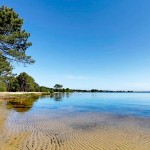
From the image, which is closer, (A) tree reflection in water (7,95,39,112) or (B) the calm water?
(A) tree reflection in water (7,95,39,112)

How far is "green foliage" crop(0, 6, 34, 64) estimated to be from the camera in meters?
22.2

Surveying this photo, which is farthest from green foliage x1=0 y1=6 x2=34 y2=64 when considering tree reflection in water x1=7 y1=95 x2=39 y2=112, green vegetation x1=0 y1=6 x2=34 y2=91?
tree reflection in water x1=7 y1=95 x2=39 y2=112

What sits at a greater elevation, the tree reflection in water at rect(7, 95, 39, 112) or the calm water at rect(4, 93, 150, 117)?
the tree reflection in water at rect(7, 95, 39, 112)

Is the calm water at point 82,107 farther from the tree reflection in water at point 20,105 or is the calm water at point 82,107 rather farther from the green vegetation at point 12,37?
the green vegetation at point 12,37

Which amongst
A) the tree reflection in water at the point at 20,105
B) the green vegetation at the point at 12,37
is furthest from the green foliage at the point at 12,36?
the tree reflection in water at the point at 20,105

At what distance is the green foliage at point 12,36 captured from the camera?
22.2 m

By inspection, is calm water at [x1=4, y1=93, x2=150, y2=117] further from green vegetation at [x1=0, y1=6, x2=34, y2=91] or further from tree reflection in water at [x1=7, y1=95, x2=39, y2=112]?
green vegetation at [x1=0, y1=6, x2=34, y2=91]

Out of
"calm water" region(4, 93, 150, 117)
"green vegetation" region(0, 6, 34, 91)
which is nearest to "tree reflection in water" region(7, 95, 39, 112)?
"calm water" region(4, 93, 150, 117)

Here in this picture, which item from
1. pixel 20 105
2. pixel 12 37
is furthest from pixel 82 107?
pixel 12 37

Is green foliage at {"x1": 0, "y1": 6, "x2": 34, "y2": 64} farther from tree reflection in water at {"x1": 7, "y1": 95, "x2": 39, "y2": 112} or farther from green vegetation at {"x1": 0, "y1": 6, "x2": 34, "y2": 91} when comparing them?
tree reflection in water at {"x1": 7, "y1": 95, "x2": 39, "y2": 112}

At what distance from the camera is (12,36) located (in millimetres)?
22844

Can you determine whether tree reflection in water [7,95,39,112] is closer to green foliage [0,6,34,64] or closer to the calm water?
the calm water

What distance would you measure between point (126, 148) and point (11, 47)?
2142cm

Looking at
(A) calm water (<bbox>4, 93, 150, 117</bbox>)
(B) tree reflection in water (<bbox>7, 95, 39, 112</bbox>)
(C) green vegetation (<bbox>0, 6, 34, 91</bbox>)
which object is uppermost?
(C) green vegetation (<bbox>0, 6, 34, 91</bbox>)
